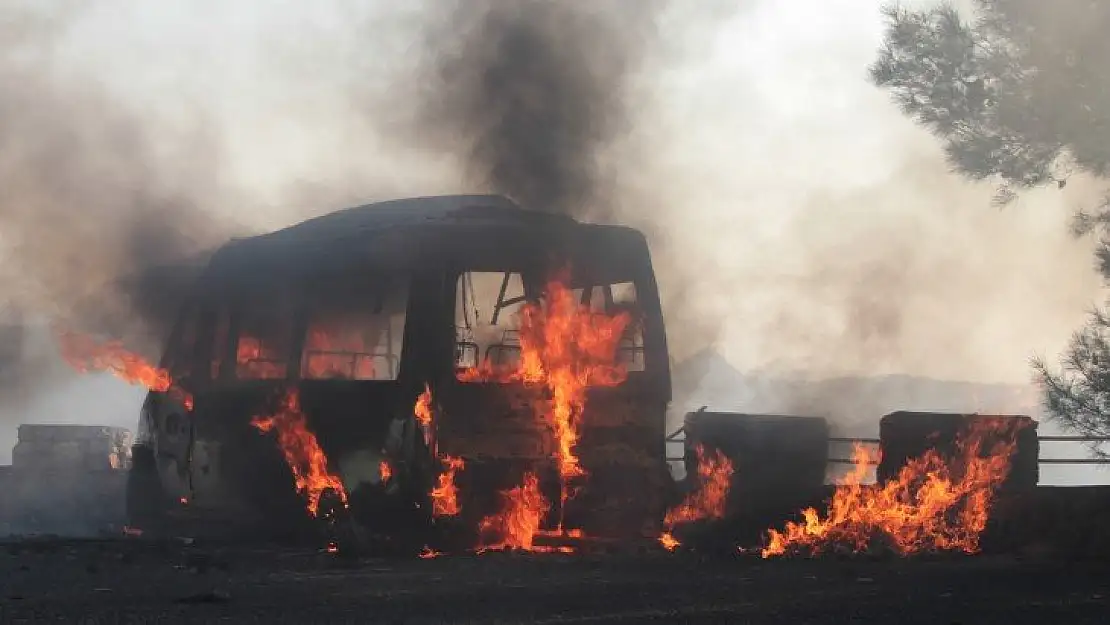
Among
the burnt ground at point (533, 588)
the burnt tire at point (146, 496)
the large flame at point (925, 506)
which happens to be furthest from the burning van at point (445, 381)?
the large flame at point (925, 506)

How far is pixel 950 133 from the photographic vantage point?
43.1ft

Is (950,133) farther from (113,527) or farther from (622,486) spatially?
(113,527)

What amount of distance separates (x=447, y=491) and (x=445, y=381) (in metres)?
0.94

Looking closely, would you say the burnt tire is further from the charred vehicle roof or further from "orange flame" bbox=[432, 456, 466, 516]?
"orange flame" bbox=[432, 456, 466, 516]

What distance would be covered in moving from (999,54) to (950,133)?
34.0 inches

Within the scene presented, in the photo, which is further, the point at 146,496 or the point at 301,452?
the point at 146,496

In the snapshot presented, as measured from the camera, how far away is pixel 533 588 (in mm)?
8961

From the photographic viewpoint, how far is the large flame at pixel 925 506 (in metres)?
12.1

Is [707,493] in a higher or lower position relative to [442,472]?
lower

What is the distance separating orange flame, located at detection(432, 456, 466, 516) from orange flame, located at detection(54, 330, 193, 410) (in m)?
3.45

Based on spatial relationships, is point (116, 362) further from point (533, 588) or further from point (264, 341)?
point (533, 588)

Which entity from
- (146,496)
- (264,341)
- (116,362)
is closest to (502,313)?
(264,341)

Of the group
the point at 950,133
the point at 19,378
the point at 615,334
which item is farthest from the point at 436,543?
the point at 19,378

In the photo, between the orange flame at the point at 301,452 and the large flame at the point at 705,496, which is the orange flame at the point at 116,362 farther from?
the large flame at the point at 705,496
